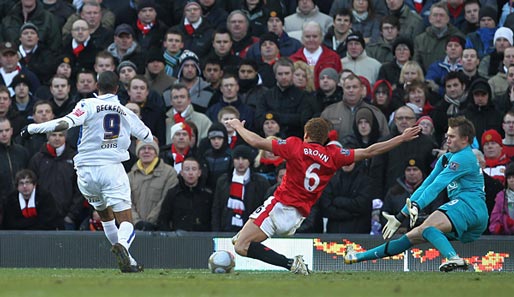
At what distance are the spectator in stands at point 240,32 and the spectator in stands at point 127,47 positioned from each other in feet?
5.29

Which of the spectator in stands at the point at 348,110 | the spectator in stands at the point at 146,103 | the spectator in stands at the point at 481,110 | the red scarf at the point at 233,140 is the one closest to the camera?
the spectator in stands at the point at 481,110

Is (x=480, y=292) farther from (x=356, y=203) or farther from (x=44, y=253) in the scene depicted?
(x=44, y=253)

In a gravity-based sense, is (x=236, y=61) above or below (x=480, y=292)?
above

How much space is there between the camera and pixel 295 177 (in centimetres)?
1389

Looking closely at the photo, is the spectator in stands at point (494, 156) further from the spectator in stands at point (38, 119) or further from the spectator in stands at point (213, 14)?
the spectator in stands at point (38, 119)

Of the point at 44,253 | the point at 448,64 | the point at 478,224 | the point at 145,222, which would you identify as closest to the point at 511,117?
the point at 448,64

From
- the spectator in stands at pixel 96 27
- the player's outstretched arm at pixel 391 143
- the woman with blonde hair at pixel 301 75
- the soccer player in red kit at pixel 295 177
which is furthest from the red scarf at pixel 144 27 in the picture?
the player's outstretched arm at pixel 391 143

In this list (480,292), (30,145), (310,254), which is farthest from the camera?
(30,145)

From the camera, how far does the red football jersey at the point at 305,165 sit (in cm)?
1382

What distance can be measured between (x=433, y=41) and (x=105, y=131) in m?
7.76

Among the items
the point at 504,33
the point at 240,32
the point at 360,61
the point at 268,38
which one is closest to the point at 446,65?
the point at 504,33

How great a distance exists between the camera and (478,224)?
1413cm

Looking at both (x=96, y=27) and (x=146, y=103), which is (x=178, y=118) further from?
(x=96, y=27)

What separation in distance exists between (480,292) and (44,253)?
8475mm
